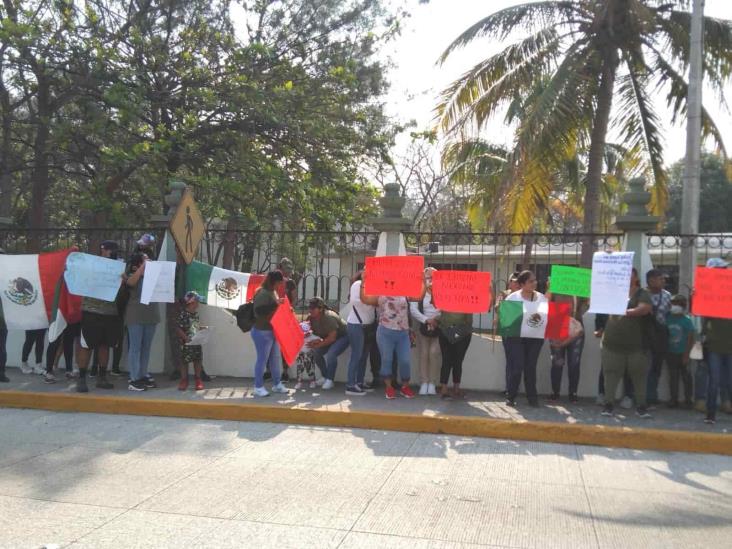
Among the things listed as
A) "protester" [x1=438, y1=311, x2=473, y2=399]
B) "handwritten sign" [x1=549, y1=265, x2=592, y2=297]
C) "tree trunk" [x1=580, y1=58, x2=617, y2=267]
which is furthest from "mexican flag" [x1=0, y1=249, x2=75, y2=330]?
"tree trunk" [x1=580, y1=58, x2=617, y2=267]

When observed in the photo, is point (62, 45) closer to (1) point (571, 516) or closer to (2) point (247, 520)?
(2) point (247, 520)

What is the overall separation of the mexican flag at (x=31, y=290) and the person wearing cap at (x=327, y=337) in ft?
11.3

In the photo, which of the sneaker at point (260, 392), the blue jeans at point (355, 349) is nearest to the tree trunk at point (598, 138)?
the blue jeans at point (355, 349)

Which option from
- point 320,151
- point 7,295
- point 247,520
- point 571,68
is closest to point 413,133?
point 320,151

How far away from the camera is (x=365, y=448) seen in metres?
6.47

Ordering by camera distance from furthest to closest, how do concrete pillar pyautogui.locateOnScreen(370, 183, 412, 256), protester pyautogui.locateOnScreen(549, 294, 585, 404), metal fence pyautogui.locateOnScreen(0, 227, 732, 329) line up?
1. concrete pillar pyautogui.locateOnScreen(370, 183, 412, 256)
2. metal fence pyautogui.locateOnScreen(0, 227, 732, 329)
3. protester pyautogui.locateOnScreen(549, 294, 585, 404)

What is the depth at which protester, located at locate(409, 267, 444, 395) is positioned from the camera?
8.25m

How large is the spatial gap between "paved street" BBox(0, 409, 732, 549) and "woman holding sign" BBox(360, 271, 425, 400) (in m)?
1.26

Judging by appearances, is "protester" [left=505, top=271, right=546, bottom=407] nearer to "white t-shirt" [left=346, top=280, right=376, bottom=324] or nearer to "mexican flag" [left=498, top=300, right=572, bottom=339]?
"mexican flag" [left=498, top=300, right=572, bottom=339]

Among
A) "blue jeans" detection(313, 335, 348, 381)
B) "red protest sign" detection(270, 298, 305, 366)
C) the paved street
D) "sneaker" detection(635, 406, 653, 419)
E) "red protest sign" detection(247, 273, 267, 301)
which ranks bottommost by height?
the paved street

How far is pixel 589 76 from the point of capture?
11727 mm

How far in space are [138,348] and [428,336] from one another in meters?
3.73

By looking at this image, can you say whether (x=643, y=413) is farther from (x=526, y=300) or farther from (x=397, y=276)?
(x=397, y=276)

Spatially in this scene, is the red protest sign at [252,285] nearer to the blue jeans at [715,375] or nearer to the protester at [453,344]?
the protester at [453,344]
